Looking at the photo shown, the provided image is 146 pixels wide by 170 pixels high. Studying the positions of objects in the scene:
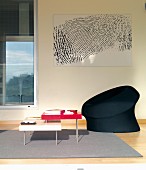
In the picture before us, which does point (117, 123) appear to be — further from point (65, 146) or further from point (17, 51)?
point (17, 51)

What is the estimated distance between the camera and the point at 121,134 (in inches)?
173

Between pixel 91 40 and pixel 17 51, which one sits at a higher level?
pixel 91 40

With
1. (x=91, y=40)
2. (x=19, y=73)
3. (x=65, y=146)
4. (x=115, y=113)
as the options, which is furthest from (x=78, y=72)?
(x=65, y=146)

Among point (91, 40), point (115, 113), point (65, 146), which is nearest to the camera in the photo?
point (65, 146)

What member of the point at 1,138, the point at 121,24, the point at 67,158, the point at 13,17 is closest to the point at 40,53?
the point at 13,17

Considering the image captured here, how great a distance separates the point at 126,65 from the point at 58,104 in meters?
1.58

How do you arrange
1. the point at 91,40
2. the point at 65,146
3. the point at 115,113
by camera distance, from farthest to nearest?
the point at 91,40
the point at 115,113
the point at 65,146

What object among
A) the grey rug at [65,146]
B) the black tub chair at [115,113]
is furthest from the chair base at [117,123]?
the grey rug at [65,146]

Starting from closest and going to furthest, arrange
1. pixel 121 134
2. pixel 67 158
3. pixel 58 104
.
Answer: pixel 67 158 → pixel 121 134 → pixel 58 104

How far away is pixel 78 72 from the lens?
5.75 meters

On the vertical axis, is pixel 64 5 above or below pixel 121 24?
above

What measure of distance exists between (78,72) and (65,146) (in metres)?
2.52

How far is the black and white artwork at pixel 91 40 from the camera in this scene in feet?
18.8

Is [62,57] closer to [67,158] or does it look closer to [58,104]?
[58,104]
